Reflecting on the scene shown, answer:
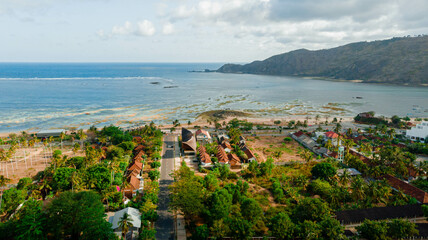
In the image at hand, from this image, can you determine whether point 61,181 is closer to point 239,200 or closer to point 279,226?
point 239,200

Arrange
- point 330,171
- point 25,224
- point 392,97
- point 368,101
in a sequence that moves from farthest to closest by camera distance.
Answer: point 392,97 < point 368,101 < point 330,171 < point 25,224

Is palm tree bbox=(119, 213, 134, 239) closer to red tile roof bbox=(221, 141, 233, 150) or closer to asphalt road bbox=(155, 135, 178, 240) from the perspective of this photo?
asphalt road bbox=(155, 135, 178, 240)

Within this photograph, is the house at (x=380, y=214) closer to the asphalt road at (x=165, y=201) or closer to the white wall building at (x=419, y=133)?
the asphalt road at (x=165, y=201)

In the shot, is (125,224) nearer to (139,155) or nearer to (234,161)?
(139,155)

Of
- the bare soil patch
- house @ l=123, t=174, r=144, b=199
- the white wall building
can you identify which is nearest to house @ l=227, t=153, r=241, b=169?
the bare soil patch

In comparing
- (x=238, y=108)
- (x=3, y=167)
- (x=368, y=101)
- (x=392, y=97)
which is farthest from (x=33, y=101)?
(x=392, y=97)
